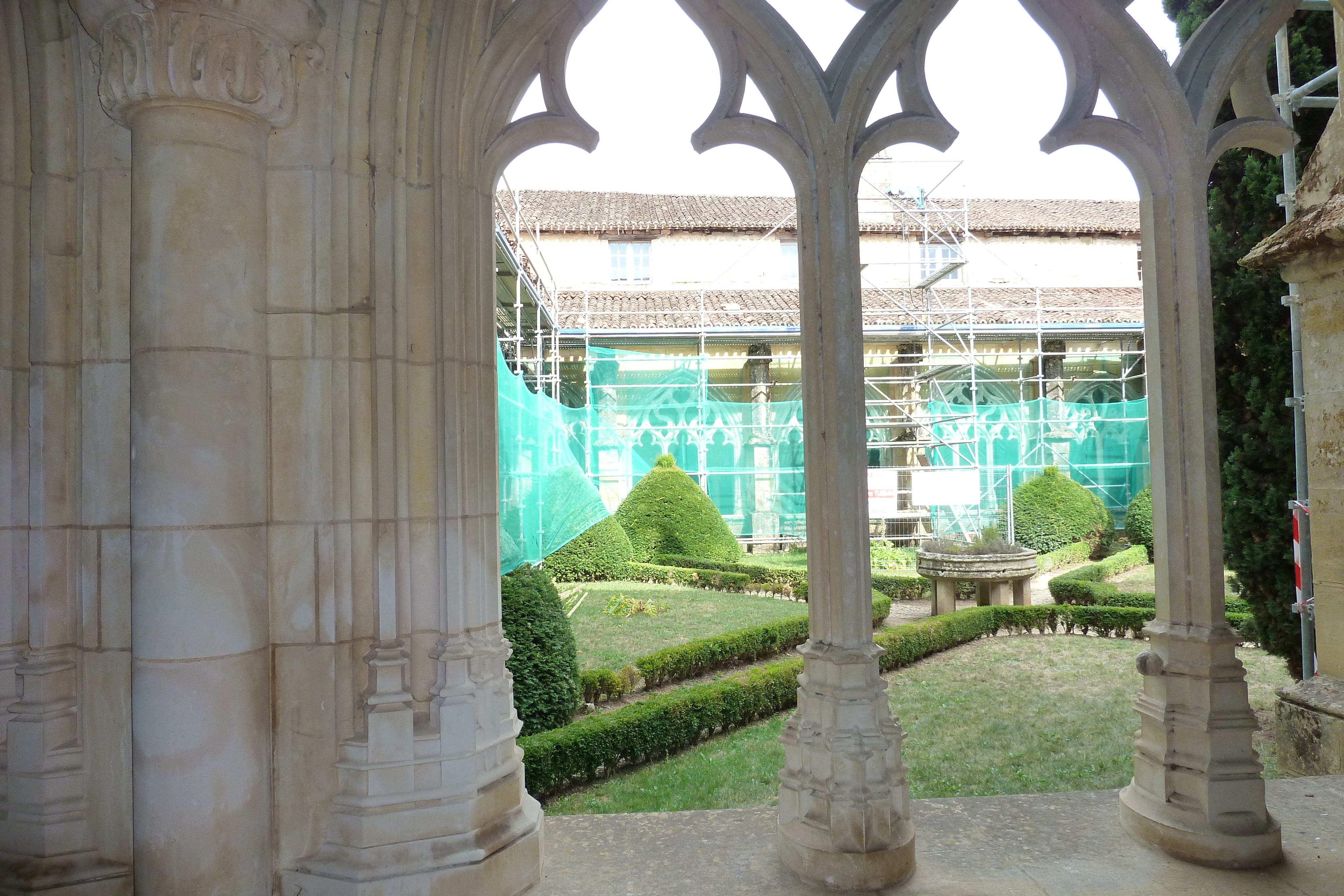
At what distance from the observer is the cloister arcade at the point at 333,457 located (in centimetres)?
173

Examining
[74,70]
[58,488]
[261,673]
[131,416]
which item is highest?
[74,70]

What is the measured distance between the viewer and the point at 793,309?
642 inches

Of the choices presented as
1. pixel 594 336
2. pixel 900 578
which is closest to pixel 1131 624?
pixel 900 578

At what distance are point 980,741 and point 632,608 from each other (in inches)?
173

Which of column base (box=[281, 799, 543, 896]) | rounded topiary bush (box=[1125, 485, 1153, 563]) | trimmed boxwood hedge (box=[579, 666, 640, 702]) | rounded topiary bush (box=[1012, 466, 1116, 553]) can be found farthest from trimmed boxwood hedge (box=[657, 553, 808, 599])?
column base (box=[281, 799, 543, 896])

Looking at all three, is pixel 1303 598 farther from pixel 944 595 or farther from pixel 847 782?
pixel 944 595

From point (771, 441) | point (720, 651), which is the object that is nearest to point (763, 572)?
point (720, 651)

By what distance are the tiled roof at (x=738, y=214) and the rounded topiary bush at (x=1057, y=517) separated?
22.5ft

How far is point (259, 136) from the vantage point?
6.10 ft

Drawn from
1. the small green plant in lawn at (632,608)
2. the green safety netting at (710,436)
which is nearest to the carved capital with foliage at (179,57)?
the small green plant in lawn at (632,608)

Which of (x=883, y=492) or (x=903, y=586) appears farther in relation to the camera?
(x=883, y=492)

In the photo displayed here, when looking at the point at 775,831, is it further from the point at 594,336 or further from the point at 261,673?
the point at 594,336

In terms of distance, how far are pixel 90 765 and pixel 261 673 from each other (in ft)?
1.59

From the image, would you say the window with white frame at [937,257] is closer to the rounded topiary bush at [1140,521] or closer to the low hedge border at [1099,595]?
the rounded topiary bush at [1140,521]
